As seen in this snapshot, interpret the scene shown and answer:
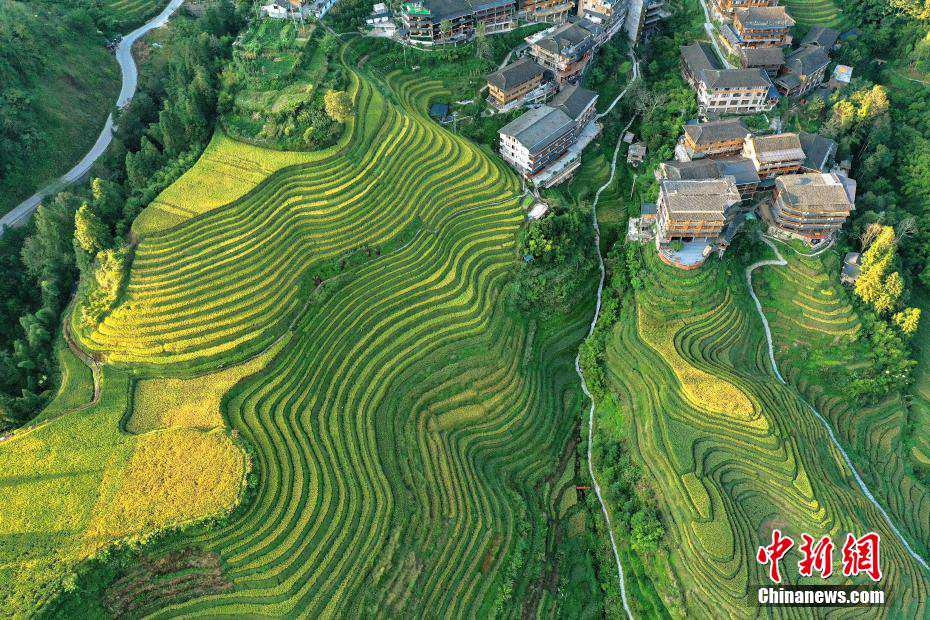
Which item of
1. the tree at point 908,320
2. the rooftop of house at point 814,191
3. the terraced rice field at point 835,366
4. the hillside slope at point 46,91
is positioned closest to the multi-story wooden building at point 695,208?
the rooftop of house at point 814,191

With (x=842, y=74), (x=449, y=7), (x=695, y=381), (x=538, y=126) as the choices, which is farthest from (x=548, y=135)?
(x=842, y=74)

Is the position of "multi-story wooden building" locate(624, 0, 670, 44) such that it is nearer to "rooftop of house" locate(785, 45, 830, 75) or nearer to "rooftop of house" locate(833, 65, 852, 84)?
"rooftop of house" locate(785, 45, 830, 75)

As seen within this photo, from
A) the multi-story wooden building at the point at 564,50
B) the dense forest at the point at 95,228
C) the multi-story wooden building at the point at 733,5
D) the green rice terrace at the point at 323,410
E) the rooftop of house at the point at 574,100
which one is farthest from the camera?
the multi-story wooden building at the point at 733,5

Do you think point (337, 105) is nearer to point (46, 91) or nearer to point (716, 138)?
point (46, 91)

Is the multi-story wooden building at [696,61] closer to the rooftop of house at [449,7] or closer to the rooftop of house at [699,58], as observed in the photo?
the rooftop of house at [699,58]

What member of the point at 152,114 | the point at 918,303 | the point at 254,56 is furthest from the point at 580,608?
the point at 152,114

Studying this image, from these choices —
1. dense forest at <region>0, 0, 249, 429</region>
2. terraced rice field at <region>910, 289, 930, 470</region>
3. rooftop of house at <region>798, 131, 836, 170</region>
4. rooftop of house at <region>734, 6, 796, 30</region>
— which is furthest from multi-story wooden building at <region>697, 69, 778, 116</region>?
dense forest at <region>0, 0, 249, 429</region>

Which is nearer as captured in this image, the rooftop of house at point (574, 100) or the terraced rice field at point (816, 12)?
the rooftop of house at point (574, 100)
